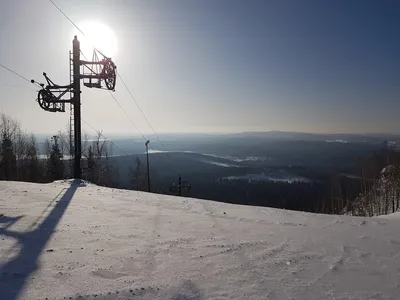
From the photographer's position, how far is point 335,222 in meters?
6.69

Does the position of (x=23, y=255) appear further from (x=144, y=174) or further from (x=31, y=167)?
(x=144, y=174)

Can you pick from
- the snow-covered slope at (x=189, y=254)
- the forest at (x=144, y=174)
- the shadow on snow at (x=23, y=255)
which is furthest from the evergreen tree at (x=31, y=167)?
the shadow on snow at (x=23, y=255)

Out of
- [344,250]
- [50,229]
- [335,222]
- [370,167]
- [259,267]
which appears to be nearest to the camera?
[259,267]

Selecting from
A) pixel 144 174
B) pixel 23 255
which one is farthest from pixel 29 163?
pixel 23 255

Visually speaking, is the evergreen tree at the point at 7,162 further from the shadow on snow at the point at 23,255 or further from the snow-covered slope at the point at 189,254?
the shadow on snow at the point at 23,255

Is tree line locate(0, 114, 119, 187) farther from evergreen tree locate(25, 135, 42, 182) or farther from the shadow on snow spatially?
the shadow on snow

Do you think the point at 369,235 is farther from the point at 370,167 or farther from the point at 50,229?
the point at 370,167

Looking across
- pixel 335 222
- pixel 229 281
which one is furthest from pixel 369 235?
pixel 229 281

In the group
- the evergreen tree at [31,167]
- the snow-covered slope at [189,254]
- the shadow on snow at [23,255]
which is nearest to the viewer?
the shadow on snow at [23,255]

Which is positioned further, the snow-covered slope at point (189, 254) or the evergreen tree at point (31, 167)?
the evergreen tree at point (31, 167)

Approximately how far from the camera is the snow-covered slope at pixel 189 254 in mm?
3312

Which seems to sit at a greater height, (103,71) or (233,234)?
(103,71)

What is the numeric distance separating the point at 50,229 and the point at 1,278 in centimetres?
206

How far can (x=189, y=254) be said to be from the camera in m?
4.43
